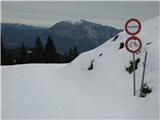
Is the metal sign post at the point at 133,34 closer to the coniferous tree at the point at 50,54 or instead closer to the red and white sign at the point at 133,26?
the red and white sign at the point at 133,26

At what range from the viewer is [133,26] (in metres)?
11.4

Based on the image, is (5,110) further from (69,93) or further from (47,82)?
(47,82)

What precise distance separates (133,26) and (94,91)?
129 inches

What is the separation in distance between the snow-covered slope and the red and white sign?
156 centimetres

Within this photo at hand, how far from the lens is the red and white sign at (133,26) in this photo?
443 inches

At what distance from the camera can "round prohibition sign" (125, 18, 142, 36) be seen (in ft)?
36.9

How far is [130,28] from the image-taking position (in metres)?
11.4

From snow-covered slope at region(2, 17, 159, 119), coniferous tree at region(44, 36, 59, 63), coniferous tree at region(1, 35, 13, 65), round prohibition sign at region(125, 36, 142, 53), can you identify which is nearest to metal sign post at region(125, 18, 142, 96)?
round prohibition sign at region(125, 36, 142, 53)

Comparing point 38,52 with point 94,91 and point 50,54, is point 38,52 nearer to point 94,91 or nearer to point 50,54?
point 50,54

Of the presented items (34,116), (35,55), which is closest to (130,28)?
(34,116)

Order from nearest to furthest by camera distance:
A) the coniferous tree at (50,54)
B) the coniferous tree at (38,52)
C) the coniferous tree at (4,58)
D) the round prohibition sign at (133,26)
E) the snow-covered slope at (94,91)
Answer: the snow-covered slope at (94,91) < the round prohibition sign at (133,26) < the coniferous tree at (50,54) < the coniferous tree at (4,58) < the coniferous tree at (38,52)

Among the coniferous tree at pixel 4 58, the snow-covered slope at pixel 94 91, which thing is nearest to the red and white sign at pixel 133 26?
the snow-covered slope at pixel 94 91

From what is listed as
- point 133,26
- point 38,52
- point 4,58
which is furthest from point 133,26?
point 38,52

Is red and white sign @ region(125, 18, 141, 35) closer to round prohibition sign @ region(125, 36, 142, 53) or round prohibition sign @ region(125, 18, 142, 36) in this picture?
round prohibition sign @ region(125, 18, 142, 36)
